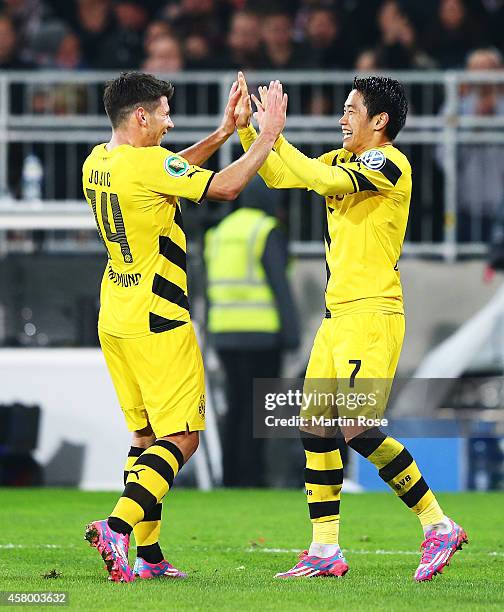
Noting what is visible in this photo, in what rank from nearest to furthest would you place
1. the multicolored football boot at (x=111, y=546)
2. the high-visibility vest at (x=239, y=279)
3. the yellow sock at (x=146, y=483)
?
the multicolored football boot at (x=111, y=546)
the yellow sock at (x=146, y=483)
the high-visibility vest at (x=239, y=279)

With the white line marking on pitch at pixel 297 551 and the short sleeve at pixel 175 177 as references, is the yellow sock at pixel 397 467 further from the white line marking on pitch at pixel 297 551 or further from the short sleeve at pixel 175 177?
the short sleeve at pixel 175 177

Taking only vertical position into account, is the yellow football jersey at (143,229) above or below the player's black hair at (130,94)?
below

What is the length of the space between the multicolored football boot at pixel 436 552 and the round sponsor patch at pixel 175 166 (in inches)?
79.8

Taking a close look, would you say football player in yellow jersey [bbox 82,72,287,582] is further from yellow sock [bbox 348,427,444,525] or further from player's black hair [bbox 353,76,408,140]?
yellow sock [bbox 348,427,444,525]

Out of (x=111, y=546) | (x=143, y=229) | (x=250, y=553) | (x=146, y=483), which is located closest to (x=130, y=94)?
(x=143, y=229)

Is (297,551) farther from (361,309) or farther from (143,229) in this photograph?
(143,229)

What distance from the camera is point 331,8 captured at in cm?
1413

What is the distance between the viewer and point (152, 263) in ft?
21.6

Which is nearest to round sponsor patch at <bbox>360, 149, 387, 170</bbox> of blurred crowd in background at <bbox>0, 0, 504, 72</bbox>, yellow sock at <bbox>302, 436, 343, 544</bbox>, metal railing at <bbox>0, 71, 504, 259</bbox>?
yellow sock at <bbox>302, 436, 343, 544</bbox>

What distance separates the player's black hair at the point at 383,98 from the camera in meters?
6.91

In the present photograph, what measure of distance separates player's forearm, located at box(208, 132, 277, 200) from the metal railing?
5.85m

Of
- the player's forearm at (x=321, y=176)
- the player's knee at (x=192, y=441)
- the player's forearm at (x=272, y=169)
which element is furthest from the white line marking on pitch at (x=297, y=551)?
the player's forearm at (x=321, y=176)

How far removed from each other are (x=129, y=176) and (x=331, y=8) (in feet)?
26.5

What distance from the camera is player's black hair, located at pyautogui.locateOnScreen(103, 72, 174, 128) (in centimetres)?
657
